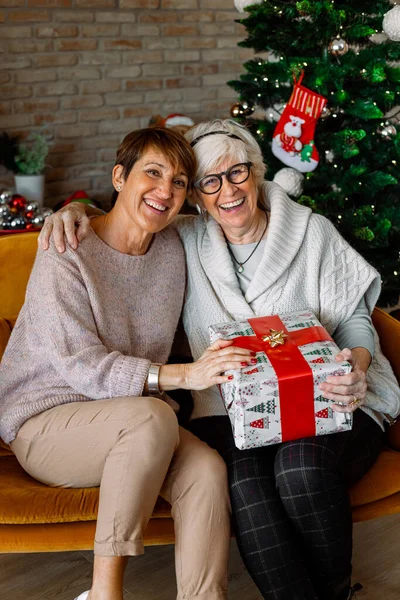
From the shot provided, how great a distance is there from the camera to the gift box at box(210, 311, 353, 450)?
5.25ft

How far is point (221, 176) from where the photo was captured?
76.4 inches

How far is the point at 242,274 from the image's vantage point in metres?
2.03

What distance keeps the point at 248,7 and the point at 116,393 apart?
5.71ft

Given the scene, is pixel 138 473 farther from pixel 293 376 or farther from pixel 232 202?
pixel 232 202

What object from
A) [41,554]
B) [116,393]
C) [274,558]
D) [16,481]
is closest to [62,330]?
[116,393]

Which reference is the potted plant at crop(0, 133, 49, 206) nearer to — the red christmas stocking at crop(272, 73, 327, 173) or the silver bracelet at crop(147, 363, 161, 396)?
the red christmas stocking at crop(272, 73, 327, 173)

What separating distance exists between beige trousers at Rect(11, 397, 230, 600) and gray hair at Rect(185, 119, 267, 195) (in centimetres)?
65

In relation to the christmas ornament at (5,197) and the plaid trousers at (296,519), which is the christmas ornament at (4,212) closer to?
the christmas ornament at (5,197)

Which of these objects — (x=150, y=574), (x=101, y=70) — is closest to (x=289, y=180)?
(x=150, y=574)

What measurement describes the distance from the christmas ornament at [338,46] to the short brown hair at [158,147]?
109cm

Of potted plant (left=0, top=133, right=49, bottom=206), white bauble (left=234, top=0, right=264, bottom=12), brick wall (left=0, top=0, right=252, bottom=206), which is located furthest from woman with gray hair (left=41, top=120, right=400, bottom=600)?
brick wall (left=0, top=0, right=252, bottom=206)

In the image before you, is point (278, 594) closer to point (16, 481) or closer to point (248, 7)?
point (16, 481)

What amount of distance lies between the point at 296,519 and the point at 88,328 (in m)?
0.64

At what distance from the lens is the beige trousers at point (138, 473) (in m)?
1.56
